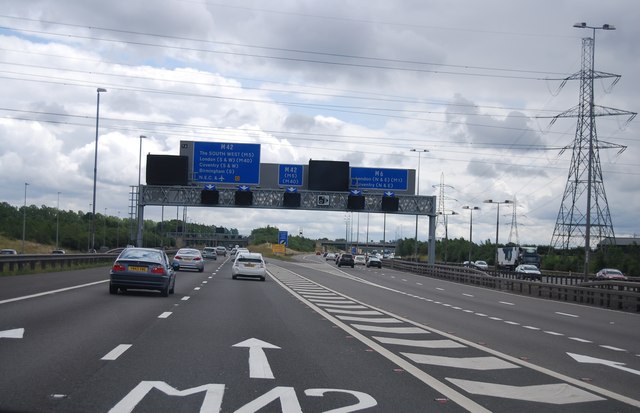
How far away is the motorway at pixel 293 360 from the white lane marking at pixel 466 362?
0.04 metres

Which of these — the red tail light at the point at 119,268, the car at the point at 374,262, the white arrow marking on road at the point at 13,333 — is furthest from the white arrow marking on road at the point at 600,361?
the car at the point at 374,262

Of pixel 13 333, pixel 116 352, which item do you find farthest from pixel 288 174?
pixel 116 352

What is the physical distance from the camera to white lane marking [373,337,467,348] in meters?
15.4

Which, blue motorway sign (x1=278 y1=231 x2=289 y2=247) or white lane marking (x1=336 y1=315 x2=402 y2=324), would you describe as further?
blue motorway sign (x1=278 y1=231 x2=289 y2=247)

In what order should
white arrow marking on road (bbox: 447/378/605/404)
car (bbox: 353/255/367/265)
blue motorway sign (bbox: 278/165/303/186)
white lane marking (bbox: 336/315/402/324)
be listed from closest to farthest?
1. white arrow marking on road (bbox: 447/378/605/404)
2. white lane marking (bbox: 336/315/402/324)
3. blue motorway sign (bbox: 278/165/303/186)
4. car (bbox: 353/255/367/265)

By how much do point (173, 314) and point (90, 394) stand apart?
34.9 ft

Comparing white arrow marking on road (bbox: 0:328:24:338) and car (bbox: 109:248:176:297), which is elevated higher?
car (bbox: 109:248:176:297)

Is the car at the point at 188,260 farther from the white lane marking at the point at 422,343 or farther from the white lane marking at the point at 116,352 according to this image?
the white lane marking at the point at 116,352

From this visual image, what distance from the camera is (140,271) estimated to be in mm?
24781

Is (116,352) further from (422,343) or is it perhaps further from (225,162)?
(225,162)

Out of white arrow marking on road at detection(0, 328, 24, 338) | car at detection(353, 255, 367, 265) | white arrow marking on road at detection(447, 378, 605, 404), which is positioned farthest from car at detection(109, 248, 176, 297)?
car at detection(353, 255, 367, 265)

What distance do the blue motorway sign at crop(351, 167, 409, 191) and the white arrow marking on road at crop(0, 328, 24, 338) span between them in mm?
51736

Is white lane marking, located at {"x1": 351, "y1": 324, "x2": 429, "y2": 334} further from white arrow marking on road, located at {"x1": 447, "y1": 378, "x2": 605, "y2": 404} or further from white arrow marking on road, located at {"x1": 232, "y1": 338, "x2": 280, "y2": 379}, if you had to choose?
white arrow marking on road, located at {"x1": 447, "y1": 378, "x2": 605, "y2": 404}

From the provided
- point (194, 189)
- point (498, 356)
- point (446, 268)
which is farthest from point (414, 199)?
point (498, 356)
